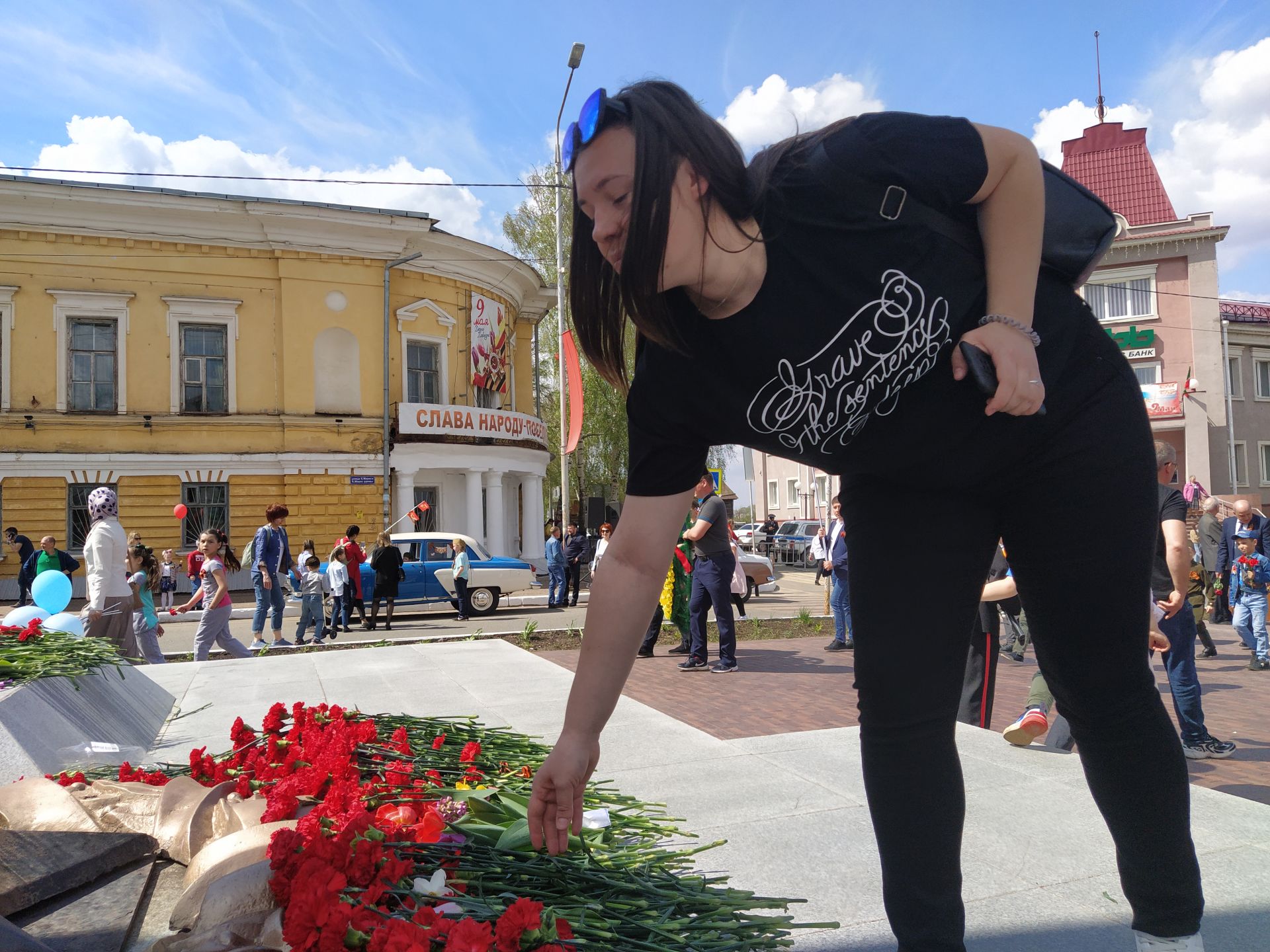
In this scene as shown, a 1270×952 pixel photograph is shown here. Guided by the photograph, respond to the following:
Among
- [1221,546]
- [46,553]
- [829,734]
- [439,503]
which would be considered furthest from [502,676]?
[439,503]

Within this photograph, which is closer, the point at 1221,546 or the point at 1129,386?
the point at 1129,386

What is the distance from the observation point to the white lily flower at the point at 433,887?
1.86 metres

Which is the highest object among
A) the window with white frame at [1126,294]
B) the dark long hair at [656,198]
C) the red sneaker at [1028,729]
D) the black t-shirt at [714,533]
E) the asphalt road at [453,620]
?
the window with white frame at [1126,294]

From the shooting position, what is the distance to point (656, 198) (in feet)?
4.42

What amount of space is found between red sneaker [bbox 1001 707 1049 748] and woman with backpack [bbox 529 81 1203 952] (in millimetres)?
2832

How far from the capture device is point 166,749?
4.57 metres

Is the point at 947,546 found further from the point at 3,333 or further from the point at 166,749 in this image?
the point at 3,333

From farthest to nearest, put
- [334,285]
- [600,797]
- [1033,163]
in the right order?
[334,285] < [600,797] < [1033,163]

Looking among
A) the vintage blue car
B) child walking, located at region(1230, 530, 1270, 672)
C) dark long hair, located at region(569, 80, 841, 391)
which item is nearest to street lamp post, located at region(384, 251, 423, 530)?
the vintage blue car

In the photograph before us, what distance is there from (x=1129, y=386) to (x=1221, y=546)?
1228 cm

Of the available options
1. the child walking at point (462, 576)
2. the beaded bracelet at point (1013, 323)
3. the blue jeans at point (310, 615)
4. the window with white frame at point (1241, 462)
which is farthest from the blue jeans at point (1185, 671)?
the window with white frame at point (1241, 462)

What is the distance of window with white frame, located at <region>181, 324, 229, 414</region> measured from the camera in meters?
26.0

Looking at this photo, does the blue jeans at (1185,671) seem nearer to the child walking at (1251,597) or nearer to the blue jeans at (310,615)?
the child walking at (1251,597)

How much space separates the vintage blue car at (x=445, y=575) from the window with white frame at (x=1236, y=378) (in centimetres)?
3144
